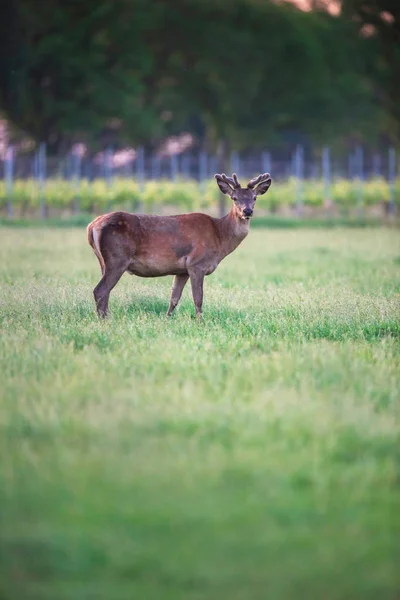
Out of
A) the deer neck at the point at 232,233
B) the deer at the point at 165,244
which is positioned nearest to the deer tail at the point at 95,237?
the deer at the point at 165,244

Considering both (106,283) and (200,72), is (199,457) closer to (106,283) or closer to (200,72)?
(106,283)

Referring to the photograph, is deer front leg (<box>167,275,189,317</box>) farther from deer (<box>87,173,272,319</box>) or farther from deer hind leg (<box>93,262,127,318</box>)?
deer hind leg (<box>93,262,127,318</box>)

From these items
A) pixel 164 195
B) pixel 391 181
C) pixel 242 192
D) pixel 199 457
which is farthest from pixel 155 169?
pixel 199 457

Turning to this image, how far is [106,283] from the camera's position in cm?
1025

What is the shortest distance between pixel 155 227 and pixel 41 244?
11.5 metres

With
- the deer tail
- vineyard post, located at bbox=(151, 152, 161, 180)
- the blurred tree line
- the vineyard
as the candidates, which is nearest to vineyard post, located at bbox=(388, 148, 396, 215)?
the vineyard

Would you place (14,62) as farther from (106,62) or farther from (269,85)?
(269,85)

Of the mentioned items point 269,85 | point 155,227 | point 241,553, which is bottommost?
point 241,553

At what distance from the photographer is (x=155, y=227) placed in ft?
34.3

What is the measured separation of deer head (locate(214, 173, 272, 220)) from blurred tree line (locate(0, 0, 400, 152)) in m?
35.7

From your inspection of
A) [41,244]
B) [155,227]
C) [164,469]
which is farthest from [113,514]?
[41,244]

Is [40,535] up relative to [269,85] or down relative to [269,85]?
down

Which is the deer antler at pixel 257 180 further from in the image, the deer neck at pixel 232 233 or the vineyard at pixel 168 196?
the vineyard at pixel 168 196

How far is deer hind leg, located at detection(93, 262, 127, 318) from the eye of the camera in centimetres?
1021
